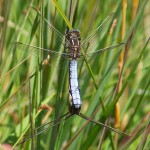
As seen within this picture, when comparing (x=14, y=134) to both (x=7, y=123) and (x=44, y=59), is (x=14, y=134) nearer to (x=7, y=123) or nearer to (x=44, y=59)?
(x=7, y=123)

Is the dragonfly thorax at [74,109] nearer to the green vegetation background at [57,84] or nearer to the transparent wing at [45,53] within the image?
the green vegetation background at [57,84]

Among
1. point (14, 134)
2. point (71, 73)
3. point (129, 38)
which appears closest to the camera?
point (129, 38)

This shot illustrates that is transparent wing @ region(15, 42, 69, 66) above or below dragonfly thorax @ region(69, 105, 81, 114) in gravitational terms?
above

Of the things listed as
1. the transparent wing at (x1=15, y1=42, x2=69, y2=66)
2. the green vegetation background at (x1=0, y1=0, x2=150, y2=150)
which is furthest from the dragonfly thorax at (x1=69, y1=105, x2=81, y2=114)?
the transparent wing at (x1=15, y1=42, x2=69, y2=66)

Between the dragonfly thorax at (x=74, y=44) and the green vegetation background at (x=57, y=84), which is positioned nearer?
the green vegetation background at (x=57, y=84)

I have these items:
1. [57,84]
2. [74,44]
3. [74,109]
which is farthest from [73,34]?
[74,109]

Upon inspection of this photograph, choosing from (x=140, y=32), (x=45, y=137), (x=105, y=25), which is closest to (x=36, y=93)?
(x=45, y=137)

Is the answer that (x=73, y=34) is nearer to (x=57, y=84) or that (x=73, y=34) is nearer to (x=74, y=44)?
(x=74, y=44)

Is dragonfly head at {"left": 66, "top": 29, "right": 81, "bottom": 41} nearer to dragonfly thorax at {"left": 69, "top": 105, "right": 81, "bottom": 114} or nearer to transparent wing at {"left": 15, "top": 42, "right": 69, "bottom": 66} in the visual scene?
transparent wing at {"left": 15, "top": 42, "right": 69, "bottom": 66}

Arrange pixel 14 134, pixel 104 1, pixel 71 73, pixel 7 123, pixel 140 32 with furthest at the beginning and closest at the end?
pixel 140 32 < pixel 104 1 < pixel 7 123 < pixel 14 134 < pixel 71 73

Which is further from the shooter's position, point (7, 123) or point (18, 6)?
point (18, 6)

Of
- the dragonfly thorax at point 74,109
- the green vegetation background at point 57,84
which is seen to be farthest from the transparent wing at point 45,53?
the dragonfly thorax at point 74,109
